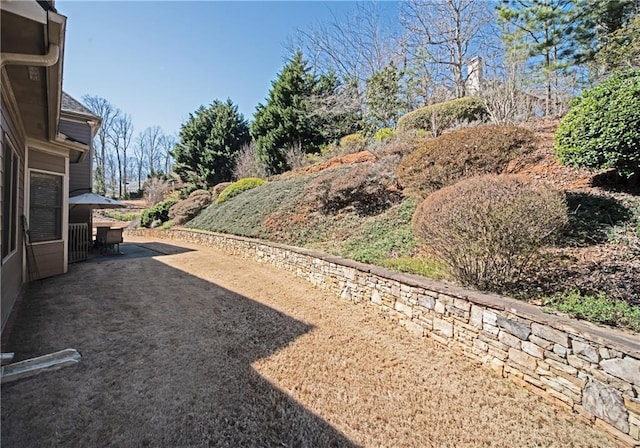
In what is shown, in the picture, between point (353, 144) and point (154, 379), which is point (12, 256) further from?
point (353, 144)

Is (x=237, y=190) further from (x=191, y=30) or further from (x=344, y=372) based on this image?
(x=344, y=372)

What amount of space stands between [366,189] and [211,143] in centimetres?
1816

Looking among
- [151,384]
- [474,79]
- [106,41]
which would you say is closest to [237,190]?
[106,41]

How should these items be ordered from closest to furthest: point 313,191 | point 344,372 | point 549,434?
point 549,434
point 344,372
point 313,191

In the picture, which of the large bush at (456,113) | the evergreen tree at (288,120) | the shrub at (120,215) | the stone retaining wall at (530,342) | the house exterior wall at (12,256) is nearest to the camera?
the stone retaining wall at (530,342)

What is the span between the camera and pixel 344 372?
286cm

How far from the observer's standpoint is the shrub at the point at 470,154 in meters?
4.99

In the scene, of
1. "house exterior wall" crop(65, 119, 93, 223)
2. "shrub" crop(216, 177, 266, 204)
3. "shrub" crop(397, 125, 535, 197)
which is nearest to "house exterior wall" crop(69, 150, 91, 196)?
"house exterior wall" crop(65, 119, 93, 223)

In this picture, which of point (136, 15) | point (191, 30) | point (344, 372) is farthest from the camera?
point (191, 30)

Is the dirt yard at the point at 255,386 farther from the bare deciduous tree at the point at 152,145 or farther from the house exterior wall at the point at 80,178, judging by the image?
the bare deciduous tree at the point at 152,145

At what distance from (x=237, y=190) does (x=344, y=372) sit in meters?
12.4

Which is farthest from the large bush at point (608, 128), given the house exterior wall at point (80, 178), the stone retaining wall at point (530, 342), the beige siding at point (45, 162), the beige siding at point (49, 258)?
the house exterior wall at point (80, 178)

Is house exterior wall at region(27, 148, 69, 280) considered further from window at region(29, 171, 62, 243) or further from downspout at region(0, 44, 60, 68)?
downspout at region(0, 44, 60, 68)

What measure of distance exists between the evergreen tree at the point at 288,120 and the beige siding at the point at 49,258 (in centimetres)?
1221
